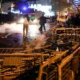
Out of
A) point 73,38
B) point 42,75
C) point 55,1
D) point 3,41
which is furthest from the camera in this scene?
point 55,1

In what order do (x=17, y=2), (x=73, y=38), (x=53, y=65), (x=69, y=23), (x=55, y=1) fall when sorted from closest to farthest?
(x=53, y=65)
(x=73, y=38)
(x=69, y=23)
(x=55, y=1)
(x=17, y=2)

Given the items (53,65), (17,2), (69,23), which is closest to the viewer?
(53,65)

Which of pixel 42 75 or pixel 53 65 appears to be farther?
pixel 53 65

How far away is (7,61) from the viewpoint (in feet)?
25.0

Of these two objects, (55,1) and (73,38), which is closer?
(73,38)

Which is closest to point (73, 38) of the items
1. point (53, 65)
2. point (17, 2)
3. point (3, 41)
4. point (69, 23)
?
point (3, 41)

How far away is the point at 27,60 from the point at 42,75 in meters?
2.08

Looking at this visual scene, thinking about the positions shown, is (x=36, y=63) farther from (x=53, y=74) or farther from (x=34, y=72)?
(x=53, y=74)

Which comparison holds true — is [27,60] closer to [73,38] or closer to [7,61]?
[7,61]

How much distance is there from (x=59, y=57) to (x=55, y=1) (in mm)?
52205

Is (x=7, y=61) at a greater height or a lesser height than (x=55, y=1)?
lesser

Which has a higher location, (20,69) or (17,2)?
(17,2)

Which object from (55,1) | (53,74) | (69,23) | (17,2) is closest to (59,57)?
(53,74)

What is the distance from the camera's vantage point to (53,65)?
21.8ft
